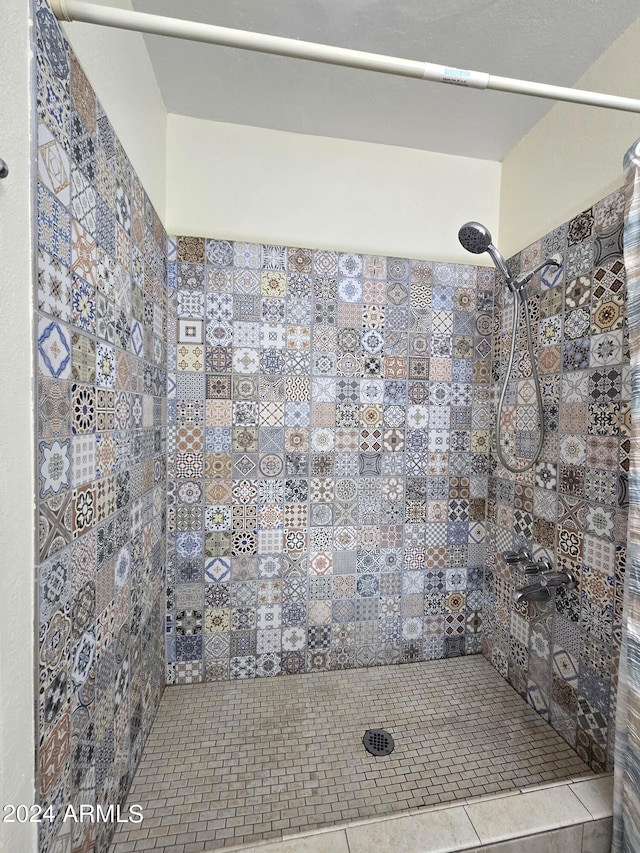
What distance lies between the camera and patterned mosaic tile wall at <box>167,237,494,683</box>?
1.40 m

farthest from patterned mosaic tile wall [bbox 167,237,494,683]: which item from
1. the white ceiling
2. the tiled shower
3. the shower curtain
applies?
the shower curtain

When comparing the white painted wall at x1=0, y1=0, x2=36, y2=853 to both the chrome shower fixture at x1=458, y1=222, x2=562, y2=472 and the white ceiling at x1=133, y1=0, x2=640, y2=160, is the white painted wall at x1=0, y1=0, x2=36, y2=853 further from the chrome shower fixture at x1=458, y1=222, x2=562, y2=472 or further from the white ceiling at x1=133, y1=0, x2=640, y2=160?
the chrome shower fixture at x1=458, y1=222, x2=562, y2=472

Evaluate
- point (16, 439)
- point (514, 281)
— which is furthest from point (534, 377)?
point (16, 439)

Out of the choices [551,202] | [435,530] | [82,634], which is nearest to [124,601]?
[82,634]

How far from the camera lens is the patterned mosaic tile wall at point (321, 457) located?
55.1 inches

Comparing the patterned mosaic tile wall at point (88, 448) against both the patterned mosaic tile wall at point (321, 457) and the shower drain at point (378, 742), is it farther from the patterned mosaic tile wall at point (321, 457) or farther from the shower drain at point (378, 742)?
the shower drain at point (378, 742)

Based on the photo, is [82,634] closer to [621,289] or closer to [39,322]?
[39,322]

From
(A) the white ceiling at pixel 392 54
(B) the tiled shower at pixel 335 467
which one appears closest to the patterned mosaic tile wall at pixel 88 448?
(B) the tiled shower at pixel 335 467

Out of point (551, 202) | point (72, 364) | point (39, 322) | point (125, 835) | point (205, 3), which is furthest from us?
point (551, 202)

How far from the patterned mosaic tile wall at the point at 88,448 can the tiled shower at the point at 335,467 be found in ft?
0.04

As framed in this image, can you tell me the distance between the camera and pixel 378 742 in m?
1.17

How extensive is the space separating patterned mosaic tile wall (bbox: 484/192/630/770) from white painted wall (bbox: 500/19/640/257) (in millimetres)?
95

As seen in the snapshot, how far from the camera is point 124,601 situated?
0.98 metres

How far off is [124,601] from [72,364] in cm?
63
